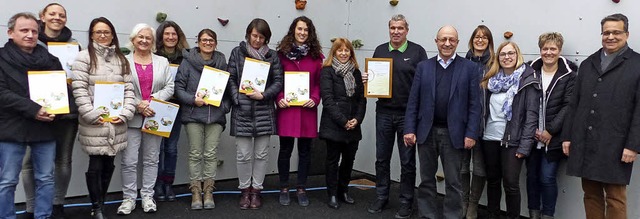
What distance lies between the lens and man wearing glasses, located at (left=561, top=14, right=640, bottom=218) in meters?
2.88

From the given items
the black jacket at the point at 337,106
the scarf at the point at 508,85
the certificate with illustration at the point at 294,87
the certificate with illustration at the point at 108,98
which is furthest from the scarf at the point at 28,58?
the scarf at the point at 508,85

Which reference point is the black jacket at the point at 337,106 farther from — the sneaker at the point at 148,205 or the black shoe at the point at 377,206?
the sneaker at the point at 148,205

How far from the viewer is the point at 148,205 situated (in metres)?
3.75

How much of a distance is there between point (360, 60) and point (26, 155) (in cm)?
320

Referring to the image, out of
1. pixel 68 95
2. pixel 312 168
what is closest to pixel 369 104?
pixel 312 168

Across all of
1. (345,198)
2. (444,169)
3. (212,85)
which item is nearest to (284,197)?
(345,198)

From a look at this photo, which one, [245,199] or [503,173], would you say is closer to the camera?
[503,173]

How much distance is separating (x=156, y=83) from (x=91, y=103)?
50cm

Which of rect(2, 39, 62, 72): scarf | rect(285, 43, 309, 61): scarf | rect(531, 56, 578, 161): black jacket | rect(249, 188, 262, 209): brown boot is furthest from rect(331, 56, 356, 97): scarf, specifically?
rect(2, 39, 62, 72): scarf

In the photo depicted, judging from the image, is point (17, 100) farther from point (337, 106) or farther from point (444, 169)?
point (444, 169)

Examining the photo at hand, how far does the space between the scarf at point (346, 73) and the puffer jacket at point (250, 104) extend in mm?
447

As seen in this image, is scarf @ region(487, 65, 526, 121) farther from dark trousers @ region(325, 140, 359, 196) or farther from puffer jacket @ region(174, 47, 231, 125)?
puffer jacket @ region(174, 47, 231, 125)

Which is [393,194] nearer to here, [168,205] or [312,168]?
[312,168]

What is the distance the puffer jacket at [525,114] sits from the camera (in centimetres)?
341
